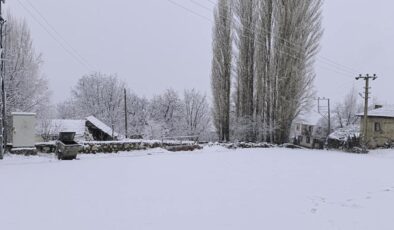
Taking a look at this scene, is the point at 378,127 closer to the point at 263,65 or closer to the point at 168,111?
the point at 263,65

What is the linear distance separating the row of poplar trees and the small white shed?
16.8 meters

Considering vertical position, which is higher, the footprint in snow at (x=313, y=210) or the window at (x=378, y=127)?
the window at (x=378, y=127)

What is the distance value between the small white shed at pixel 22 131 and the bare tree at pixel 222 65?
54.9 ft

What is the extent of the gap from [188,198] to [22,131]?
7.89 meters

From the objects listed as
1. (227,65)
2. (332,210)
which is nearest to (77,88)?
(227,65)

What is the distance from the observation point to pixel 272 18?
26.0 m

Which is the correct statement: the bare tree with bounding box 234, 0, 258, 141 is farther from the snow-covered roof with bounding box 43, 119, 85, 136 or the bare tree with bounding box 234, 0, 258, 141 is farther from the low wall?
the snow-covered roof with bounding box 43, 119, 85, 136

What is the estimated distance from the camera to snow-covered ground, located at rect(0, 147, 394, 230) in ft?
16.2

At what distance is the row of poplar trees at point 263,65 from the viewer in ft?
83.3

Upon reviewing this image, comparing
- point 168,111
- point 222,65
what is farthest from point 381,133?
point 168,111

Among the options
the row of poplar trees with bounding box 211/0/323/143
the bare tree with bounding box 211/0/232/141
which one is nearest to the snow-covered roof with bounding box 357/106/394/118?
the row of poplar trees with bounding box 211/0/323/143

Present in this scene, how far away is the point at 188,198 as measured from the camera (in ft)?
20.7

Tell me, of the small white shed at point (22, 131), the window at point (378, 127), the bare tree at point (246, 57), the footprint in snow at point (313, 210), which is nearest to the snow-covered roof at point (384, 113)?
the window at point (378, 127)

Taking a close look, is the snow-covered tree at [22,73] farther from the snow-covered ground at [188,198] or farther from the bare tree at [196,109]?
the bare tree at [196,109]
